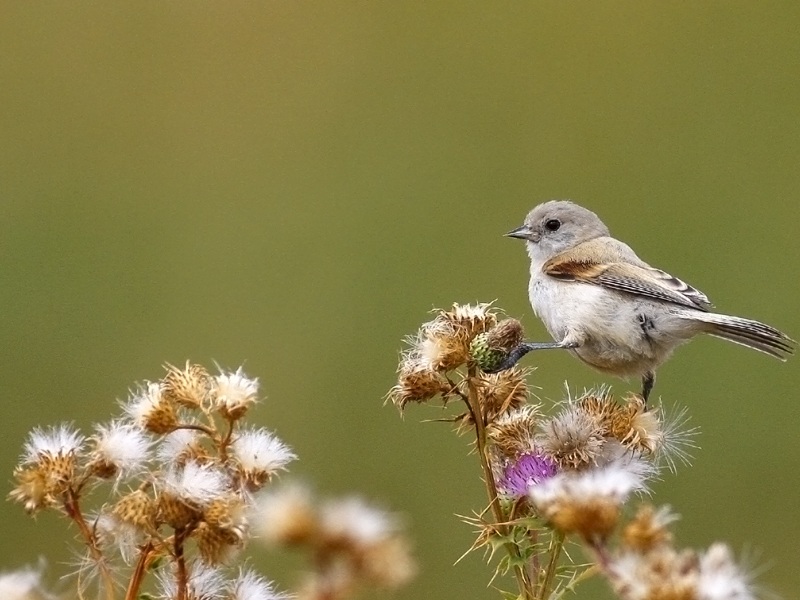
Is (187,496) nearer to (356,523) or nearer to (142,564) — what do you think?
(142,564)

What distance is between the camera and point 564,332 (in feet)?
11.3

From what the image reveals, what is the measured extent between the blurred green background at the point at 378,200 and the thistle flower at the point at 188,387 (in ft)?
9.66

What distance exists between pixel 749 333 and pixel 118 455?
2.00 meters

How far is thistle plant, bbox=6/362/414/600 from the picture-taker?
144 cm

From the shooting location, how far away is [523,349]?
2723 mm

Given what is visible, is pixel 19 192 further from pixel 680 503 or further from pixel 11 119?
pixel 680 503

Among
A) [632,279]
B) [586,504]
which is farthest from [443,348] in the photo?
[632,279]

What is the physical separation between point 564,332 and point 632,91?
3813mm

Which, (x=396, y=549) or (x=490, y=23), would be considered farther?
(x=490, y=23)

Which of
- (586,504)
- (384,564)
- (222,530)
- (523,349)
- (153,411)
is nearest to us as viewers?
(384,564)

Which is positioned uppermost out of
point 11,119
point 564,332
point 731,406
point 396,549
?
point 11,119

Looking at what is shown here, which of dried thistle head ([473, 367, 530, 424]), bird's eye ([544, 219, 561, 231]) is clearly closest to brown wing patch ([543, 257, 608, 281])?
bird's eye ([544, 219, 561, 231])

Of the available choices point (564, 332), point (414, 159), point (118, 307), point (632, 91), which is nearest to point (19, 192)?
point (118, 307)

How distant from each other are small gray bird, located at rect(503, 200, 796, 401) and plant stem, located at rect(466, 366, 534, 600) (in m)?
1.03
